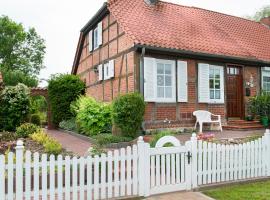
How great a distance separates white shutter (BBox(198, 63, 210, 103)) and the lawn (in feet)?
23.7

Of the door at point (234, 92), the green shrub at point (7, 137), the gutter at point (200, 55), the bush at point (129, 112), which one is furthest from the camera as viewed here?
the door at point (234, 92)

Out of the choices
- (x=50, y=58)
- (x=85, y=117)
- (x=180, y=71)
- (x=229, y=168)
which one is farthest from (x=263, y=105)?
(x=50, y=58)

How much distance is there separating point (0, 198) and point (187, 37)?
11184 millimetres

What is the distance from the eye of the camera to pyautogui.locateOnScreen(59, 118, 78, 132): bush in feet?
52.7

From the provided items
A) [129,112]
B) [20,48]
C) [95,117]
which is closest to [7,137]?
[95,117]

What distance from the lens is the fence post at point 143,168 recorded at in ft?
18.8

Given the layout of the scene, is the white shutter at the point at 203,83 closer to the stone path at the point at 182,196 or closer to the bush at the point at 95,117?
the bush at the point at 95,117

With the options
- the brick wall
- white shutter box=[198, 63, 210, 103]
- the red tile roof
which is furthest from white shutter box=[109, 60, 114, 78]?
white shutter box=[198, 63, 210, 103]

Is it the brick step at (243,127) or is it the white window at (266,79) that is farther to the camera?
the white window at (266,79)

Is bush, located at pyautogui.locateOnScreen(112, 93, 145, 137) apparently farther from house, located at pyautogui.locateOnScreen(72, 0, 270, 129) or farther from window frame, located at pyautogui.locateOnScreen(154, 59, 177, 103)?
window frame, located at pyautogui.locateOnScreen(154, 59, 177, 103)

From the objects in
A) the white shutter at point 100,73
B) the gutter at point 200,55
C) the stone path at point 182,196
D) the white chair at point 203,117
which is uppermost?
the gutter at point 200,55

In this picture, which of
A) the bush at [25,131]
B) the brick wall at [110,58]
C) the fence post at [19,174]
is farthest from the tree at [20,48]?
the fence post at [19,174]

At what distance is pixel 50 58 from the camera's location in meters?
44.7

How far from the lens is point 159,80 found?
12.9 metres
